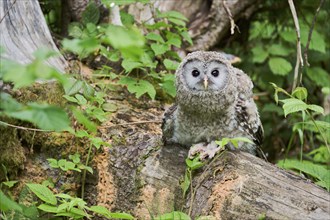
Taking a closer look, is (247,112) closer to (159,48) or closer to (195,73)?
(195,73)

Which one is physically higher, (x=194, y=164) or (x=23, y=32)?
(x=23, y=32)

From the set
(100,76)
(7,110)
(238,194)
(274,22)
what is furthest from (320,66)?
(7,110)

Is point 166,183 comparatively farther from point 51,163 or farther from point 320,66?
point 320,66

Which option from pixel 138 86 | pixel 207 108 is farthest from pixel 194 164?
pixel 138 86

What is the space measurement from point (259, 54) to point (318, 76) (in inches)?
27.7

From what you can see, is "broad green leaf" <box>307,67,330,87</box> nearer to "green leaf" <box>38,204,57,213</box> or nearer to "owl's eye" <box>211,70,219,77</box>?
"owl's eye" <box>211,70,219,77</box>

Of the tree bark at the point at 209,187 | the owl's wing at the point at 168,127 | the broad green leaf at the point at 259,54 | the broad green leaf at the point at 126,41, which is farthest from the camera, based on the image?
the broad green leaf at the point at 259,54

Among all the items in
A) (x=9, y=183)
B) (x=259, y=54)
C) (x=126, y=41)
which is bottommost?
(x=9, y=183)

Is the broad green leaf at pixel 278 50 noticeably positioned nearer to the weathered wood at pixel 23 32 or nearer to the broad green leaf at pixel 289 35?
the broad green leaf at pixel 289 35

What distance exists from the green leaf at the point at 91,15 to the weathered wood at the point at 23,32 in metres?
0.33

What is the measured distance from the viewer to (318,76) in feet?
19.8

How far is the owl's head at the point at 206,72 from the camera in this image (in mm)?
3814

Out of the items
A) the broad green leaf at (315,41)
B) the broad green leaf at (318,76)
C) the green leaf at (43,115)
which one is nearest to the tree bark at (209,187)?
the green leaf at (43,115)

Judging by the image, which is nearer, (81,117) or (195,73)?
(81,117)
